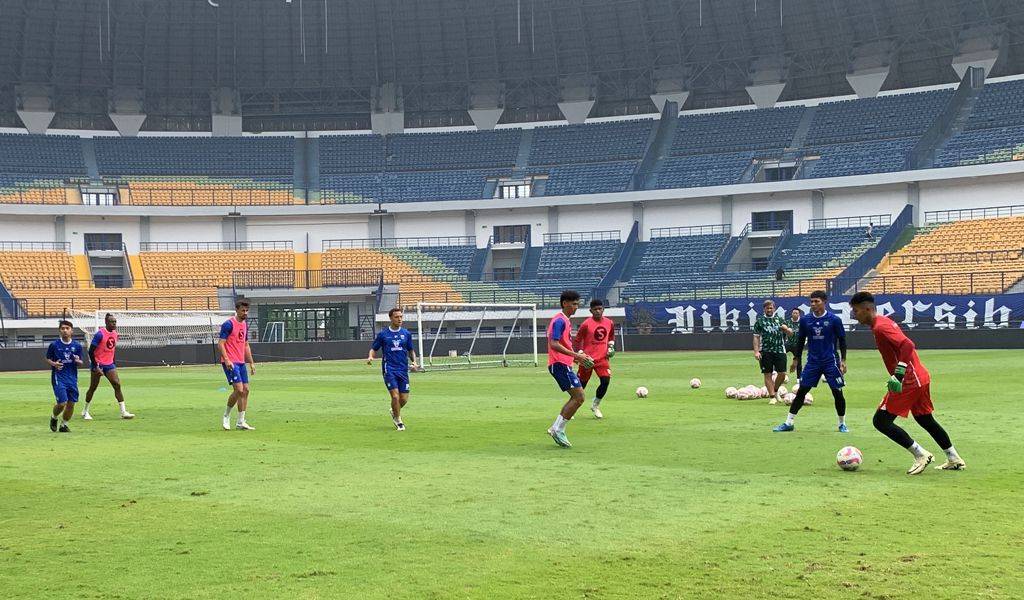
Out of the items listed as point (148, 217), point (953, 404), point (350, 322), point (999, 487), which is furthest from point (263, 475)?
point (148, 217)

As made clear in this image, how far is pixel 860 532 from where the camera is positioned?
343 inches

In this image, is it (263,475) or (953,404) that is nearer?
(263,475)

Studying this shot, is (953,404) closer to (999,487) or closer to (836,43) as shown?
(999,487)

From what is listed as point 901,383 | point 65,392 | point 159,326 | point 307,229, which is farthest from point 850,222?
point 901,383

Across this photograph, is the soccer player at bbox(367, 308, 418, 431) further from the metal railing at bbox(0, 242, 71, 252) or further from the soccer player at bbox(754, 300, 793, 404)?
the metal railing at bbox(0, 242, 71, 252)

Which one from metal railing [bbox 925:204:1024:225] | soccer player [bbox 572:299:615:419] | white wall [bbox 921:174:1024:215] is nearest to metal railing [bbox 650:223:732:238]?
white wall [bbox 921:174:1024:215]

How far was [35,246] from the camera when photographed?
2800 inches

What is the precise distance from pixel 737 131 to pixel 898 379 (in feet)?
212

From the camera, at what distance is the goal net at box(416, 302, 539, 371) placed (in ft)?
145

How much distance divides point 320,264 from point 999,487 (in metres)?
64.6

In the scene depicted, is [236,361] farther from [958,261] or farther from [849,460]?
[958,261]

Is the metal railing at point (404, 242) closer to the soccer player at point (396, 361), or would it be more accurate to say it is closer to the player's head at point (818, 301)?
the soccer player at point (396, 361)

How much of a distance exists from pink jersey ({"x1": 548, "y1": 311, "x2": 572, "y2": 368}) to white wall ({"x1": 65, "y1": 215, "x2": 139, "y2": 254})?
63691mm

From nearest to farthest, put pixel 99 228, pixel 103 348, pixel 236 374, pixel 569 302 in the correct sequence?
pixel 569 302 < pixel 236 374 < pixel 103 348 < pixel 99 228
